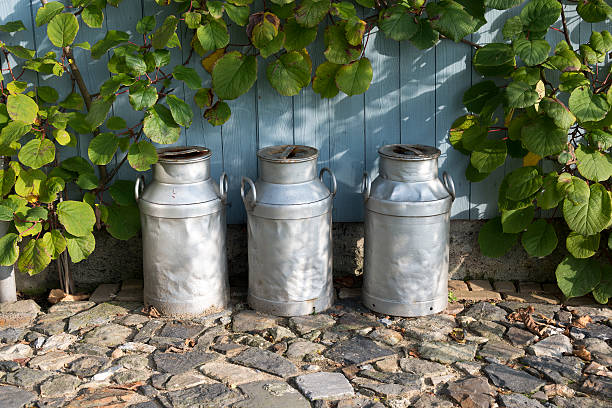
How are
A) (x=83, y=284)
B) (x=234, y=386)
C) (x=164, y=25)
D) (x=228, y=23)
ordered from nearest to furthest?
(x=234, y=386) < (x=164, y=25) < (x=228, y=23) < (x=83, y=284)

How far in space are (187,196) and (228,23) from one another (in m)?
0.90

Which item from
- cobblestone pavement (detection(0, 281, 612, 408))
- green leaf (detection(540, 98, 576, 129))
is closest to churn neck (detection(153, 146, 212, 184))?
cobblestone pavement (detection(0, 281, 612, 408))

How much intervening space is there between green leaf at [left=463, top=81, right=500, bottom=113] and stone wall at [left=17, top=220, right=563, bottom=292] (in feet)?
2.05

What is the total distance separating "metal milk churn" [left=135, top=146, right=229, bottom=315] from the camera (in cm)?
352

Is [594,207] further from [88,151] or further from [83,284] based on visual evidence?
[83,284]

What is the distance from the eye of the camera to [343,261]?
4035 millimetres

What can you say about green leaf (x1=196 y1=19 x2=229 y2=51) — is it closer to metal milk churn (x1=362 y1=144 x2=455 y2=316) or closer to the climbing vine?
metal milk churn (x1=362 y1=144 x2=455 y2=316)

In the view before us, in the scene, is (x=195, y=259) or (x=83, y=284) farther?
(x=83, y=284)

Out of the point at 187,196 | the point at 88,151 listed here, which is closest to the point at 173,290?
the point at 187,196

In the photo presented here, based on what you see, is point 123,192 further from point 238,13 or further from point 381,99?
point 381,99

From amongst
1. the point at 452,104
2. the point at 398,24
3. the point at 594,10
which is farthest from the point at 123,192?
the point at 594,10

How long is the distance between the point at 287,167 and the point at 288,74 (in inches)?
18.7

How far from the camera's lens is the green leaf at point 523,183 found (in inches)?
141

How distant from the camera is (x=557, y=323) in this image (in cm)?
352
